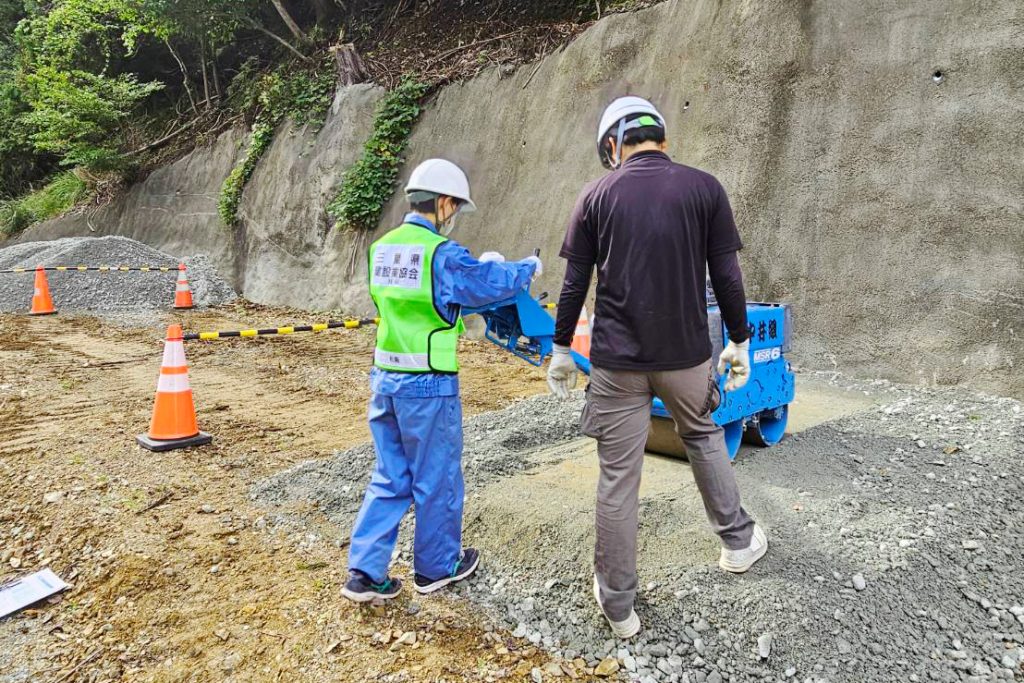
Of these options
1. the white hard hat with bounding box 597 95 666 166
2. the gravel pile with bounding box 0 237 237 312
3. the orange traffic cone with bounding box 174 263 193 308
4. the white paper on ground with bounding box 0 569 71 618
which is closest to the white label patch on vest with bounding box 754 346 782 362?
the white hard hat with bounding box 597 95 666 166

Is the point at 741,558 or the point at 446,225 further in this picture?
the point at 446,225

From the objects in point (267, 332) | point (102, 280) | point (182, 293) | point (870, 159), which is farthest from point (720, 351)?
point (102, 280)

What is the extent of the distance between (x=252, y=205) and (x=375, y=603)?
44.3ft

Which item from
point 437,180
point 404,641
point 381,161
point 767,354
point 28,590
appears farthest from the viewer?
point 381,161

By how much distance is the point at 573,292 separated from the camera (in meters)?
2.82

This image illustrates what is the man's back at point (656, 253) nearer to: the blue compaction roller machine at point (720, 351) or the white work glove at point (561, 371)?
the white work glove at point (561, 371)

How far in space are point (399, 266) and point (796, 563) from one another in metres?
2.11

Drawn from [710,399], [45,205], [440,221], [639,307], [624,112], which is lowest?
[710,399]

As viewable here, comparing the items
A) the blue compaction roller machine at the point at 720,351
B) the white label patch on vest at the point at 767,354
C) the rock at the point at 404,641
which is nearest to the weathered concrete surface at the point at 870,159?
the blue compaction roller machine at the point at 720,351

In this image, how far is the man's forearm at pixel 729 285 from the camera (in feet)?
9.01

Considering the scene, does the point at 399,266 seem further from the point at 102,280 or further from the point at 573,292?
the point at 102,280

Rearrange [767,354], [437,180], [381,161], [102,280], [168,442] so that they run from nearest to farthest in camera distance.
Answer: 1. [437,180]
2. [767,354]
3. [168,442]
4. [381,161]
5. [102,280]

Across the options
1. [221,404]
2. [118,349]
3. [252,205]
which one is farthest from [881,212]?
[252,205]

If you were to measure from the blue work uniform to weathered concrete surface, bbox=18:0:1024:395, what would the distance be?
4.70 meters
